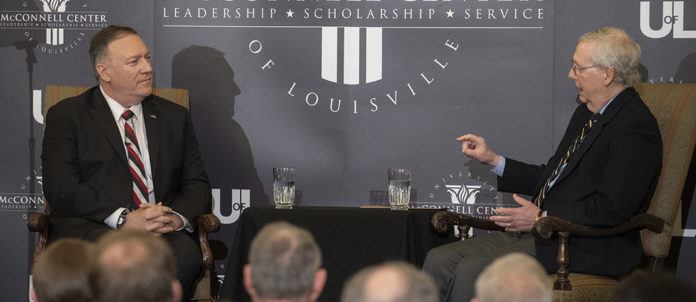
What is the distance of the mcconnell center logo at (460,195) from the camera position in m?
4.93

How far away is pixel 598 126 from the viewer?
3.73 metres

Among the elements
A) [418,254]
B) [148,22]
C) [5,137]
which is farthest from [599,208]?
[5,137]

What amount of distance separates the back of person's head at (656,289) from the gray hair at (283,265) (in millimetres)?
726

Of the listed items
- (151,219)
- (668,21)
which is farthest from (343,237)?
(668,21)

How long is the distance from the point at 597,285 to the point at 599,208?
0.32 meters

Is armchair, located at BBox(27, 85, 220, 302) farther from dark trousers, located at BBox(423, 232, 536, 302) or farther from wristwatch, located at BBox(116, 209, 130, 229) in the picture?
dark trousers, located at BBox(423, 232, 536, 302)

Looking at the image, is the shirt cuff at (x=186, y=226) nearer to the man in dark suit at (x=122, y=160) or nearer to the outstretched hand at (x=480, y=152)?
the man in dark suit at (x=122, y=160)

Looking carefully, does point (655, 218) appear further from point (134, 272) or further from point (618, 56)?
point (134, 272)

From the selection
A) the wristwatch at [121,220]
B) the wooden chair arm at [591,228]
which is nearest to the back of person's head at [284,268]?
the wooden chair arm at [591,228]

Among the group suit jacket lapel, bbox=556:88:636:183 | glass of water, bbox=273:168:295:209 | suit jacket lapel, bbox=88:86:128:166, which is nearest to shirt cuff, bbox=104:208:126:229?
suit jacket lapel, bbox=88:86:128:166

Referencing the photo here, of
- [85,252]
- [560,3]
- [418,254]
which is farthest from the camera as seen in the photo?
[560,3]

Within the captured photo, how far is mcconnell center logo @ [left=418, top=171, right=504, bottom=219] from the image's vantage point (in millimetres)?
4934

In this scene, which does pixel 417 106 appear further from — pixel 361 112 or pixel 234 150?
pixel 234 150

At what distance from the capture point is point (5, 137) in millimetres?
5113
